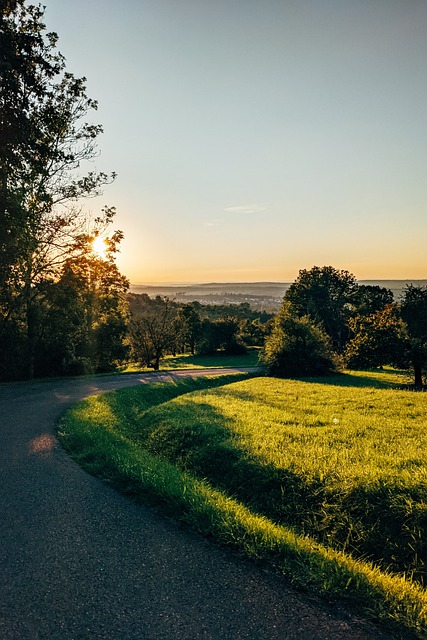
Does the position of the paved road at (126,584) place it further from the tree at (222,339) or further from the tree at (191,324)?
the tree at (191,324)

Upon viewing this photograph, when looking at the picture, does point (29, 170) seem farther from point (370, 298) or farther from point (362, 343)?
point (370, 298)

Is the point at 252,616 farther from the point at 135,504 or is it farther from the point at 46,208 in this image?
the point at 46,208

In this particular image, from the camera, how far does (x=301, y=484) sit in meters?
5.81

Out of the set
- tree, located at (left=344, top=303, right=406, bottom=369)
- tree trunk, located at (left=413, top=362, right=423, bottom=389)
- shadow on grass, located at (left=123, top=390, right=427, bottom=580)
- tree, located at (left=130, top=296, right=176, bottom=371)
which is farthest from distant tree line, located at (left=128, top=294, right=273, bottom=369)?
shadow on grass, located at (left=123, top=390, right=427, bottom=580)

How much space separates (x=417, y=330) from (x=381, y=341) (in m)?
2.08

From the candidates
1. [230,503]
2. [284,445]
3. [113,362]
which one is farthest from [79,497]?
[113,362]

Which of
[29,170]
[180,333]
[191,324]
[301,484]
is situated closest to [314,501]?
[301,484]

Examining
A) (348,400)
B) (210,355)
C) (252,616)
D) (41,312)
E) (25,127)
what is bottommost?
(210,355)

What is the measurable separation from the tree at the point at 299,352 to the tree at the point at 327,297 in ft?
96.5

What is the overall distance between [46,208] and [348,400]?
56.8ft

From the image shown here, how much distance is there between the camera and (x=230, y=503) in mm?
5195

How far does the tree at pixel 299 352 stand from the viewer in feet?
92.3

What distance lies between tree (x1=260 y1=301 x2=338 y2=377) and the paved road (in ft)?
78.1

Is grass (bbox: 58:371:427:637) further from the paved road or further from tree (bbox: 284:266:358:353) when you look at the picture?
tree (bbox: 284:266:358:353)
